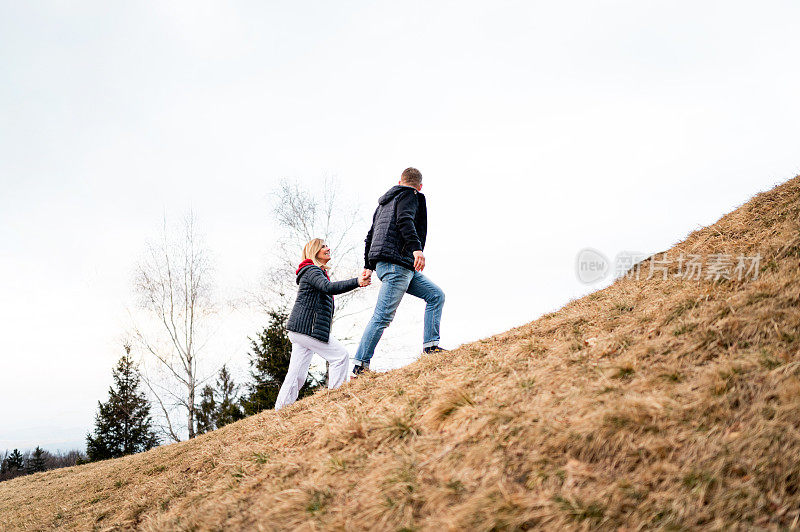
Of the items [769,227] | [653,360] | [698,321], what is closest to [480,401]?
[653,360]

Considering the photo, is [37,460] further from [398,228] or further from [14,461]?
[398,228]

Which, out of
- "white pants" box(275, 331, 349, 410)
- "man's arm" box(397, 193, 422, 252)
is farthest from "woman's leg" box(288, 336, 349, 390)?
"man's arm" box(397, 193, 422, 252)

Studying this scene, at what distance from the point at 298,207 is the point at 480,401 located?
15550mm

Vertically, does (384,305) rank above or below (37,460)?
below

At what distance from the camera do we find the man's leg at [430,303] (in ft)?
21.7

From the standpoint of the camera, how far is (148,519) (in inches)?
181

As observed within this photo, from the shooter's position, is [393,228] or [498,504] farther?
[393,228]

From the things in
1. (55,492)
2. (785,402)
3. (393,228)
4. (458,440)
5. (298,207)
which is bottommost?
(785,402)

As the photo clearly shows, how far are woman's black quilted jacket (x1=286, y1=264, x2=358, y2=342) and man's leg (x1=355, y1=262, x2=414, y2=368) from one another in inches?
17.9

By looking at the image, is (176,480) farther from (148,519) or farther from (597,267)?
(597,267)

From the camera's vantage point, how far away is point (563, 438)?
301 centimetres

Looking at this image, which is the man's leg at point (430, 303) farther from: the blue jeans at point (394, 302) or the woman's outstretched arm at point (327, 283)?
the woman's outstretched arm at point (327, 283)

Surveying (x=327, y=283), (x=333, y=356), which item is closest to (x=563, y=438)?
(x=327, y=283)

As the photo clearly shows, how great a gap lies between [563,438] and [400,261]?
11.8 ft
